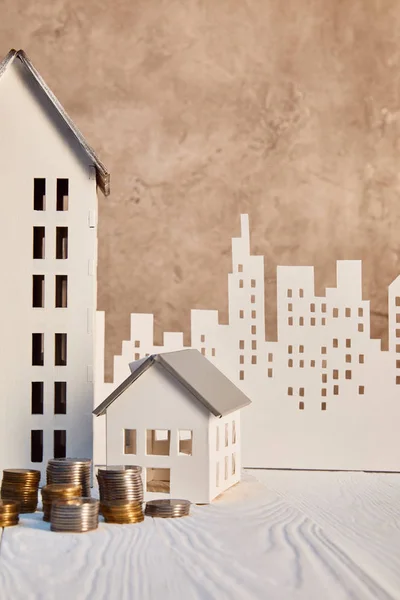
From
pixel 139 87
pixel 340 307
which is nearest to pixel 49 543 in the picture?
pixel 340 307

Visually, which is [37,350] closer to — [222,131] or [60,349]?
[60,349]

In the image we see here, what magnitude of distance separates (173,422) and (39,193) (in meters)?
1.36

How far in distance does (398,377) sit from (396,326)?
0.24 meters

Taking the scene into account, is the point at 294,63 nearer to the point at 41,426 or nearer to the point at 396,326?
the point at 396,326

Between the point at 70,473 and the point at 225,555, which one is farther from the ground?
the point at 70,473

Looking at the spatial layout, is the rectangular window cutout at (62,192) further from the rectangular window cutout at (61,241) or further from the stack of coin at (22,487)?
the stack of coin at (22,487)

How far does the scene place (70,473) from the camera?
120 inches

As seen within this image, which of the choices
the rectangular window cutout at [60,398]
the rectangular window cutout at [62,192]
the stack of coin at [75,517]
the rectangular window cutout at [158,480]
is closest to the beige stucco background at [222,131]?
the rectangular window cutout at [62,192]

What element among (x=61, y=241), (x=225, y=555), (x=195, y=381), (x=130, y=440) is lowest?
(x=225, y=555)

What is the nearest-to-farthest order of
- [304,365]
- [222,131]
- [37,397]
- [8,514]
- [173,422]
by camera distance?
[8,514] → [173,422] → [37,397] → [304,365] → [222,131]

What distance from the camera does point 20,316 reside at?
3.60 meters

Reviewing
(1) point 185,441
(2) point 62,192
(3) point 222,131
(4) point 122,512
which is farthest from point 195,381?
(3) point 222,131

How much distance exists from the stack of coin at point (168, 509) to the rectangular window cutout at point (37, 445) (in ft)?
2.76

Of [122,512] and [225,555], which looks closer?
[225,555]
